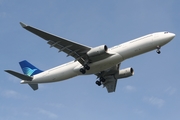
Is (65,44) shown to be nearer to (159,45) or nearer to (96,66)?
(96,66)

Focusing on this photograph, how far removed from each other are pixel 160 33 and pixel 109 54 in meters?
6.67

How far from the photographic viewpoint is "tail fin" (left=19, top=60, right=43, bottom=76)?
47.1m

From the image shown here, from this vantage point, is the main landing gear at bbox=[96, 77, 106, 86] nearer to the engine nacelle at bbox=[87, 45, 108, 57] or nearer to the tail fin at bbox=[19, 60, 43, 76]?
the tail fin at bbox=[19, 60, 43, 76]

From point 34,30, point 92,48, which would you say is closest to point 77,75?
point 92,48

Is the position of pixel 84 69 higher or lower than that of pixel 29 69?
lower

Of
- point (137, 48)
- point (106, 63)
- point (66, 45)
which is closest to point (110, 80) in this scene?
point (106, 63)

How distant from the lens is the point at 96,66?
40.7 meters

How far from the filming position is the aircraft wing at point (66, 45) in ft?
123

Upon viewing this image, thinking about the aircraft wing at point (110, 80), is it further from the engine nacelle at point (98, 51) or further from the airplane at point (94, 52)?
the engine nacelle at point (98, 51)

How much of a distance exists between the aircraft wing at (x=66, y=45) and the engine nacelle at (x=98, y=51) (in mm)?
757

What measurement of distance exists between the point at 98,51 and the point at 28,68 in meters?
13.9

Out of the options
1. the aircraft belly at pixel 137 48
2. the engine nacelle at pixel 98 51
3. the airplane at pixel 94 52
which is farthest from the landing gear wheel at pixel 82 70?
the aircraft belly at pixel 137 48

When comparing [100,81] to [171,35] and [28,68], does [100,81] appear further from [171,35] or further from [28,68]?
[171,35]

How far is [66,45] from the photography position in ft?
130
